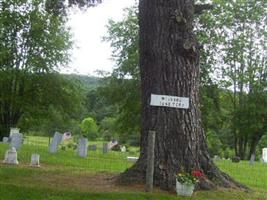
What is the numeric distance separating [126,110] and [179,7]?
25.6 metres

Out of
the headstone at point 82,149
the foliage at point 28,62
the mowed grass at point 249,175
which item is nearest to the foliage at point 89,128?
the foliage at point 28,62

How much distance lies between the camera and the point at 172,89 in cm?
930

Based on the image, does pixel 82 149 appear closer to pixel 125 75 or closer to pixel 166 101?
pixel 166 101

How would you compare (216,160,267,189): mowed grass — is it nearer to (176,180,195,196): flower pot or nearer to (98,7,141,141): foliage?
(176,180,195,196): flower pot

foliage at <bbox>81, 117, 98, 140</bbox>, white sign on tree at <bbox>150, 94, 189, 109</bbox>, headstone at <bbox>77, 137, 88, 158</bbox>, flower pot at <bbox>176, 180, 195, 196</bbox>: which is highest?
foliage at <bbox>81, 117, 98, 140</bbox>

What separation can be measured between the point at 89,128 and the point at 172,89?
50.8m

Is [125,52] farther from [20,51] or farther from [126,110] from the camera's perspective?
[20,51]

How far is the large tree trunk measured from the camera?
9.20m

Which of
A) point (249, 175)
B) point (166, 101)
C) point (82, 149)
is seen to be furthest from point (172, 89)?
point (82, 149)

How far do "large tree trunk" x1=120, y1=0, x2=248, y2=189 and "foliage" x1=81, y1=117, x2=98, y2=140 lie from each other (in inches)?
1919

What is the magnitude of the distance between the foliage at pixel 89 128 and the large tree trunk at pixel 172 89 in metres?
48.7

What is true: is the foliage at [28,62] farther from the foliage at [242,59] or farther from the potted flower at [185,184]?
the potted flower at [185,184]

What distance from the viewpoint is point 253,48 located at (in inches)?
1555

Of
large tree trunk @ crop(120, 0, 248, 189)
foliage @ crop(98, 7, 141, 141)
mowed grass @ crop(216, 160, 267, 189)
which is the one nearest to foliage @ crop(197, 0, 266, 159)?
foliage @ crop(98, 7, 141, 141)
